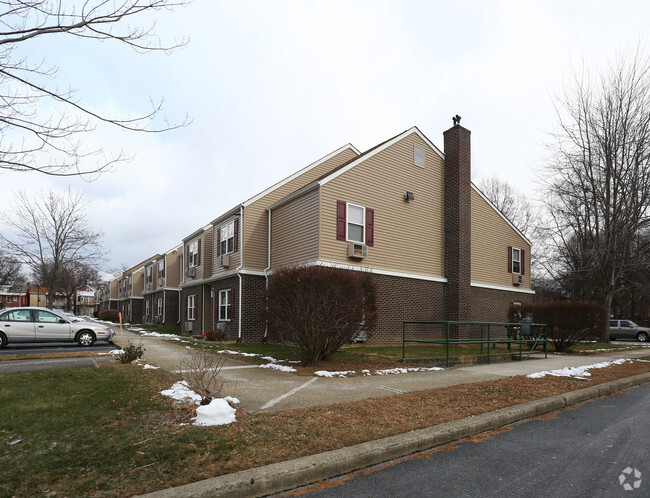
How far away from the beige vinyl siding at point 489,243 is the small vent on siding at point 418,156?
3782 millimetres

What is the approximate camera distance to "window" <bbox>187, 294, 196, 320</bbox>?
24.5 meters

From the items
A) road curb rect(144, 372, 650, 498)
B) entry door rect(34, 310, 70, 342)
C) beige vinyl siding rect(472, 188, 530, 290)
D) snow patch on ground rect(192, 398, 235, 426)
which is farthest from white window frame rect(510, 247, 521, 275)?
snow patch on ground rect(192, 398, 235, 426)

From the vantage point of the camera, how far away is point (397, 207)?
1808cm

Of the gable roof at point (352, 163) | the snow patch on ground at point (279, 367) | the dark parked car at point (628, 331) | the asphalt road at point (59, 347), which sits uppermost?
the gable roof at point (352, 163)

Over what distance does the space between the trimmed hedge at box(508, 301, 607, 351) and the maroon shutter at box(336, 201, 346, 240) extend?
29.0ft

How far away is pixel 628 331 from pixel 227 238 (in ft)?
95.3

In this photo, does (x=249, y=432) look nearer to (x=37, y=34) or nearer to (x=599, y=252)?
(x=37, y=34)

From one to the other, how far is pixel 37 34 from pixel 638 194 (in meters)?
26.8

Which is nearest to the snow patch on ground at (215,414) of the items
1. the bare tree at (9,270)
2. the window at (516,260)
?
the window at (516,260)

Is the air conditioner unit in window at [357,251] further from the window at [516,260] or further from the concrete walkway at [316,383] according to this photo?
the window at [516,260]

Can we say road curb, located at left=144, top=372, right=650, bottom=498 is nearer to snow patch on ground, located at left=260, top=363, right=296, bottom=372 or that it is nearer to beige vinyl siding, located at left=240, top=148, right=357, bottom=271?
snow patch on ground, located at left=260, top=363, right=296, bottom=372

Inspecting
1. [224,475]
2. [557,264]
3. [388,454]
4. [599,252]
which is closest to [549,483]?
[388,454]

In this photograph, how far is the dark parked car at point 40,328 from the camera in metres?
14.3

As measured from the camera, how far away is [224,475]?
3.77 meters
